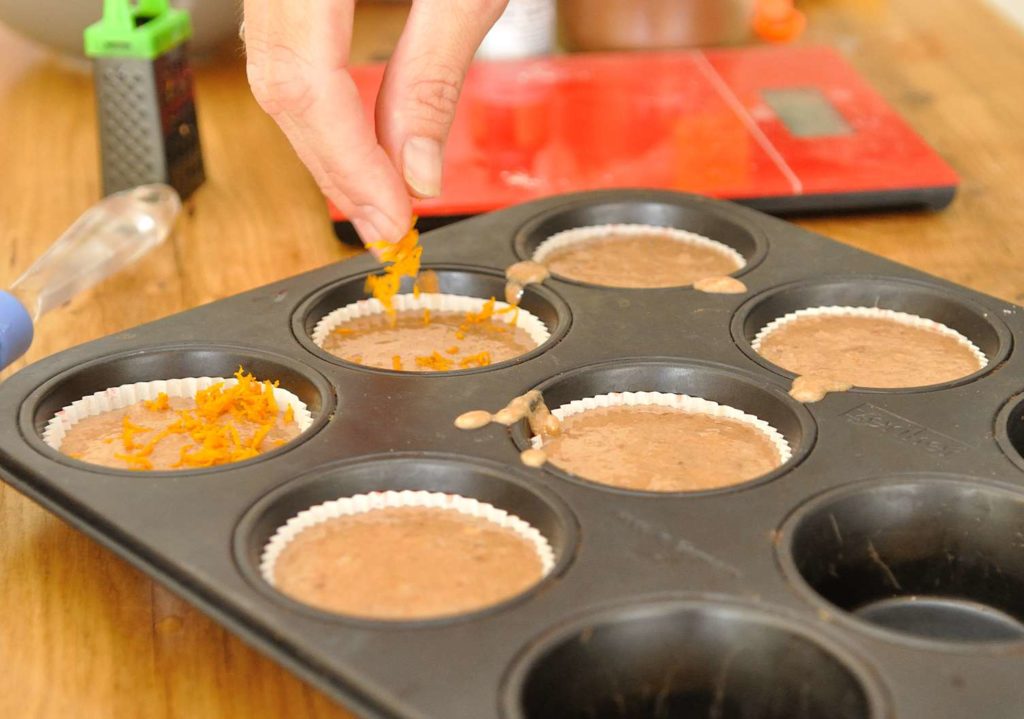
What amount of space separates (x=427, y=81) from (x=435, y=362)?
342mm

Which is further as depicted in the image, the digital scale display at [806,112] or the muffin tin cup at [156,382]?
the digital scale display at [806,112]

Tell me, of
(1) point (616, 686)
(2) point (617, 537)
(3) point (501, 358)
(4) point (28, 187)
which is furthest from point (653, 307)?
(4) point (28, 187)

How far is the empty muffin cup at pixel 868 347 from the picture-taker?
1.58m

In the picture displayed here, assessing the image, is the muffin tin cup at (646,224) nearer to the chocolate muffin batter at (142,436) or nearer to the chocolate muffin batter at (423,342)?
the chocolate muffin batter at (423,342)

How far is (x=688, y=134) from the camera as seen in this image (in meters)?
2.19

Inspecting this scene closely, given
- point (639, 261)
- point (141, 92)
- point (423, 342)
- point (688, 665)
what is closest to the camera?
point (688, 665)

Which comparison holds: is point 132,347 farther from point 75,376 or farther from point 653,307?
point 653,307

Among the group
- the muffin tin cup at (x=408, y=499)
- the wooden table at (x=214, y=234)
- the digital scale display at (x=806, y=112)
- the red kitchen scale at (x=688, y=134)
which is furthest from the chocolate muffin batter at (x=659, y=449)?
the digital scale display at (x=806, y=112)

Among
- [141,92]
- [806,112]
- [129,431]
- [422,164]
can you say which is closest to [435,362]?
[422,164]

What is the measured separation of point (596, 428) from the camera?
4.84 ft

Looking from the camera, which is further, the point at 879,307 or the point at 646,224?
the point at 646,224

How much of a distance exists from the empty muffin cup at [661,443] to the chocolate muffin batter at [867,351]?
126 mm

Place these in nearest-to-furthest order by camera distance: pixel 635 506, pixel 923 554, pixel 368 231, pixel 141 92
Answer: pixel 635 506
pixel 923 554
pixel 368 231
pixel 141 92

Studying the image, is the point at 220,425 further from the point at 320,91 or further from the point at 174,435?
the point at 320,91
